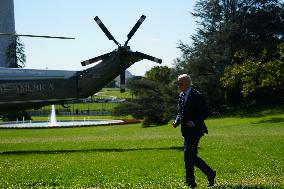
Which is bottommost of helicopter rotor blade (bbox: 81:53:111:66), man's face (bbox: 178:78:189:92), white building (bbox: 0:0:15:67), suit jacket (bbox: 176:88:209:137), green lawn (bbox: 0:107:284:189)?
green lawn (bbox: 0:107:284:189)

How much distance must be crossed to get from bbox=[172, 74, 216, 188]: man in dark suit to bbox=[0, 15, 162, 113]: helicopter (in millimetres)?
17441

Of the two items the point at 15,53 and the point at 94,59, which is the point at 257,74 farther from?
the point at 15,53

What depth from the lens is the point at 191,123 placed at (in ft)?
30.9

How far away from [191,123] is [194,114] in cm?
26

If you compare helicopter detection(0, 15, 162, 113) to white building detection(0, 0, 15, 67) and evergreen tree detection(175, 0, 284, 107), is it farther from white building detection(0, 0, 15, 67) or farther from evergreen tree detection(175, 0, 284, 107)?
white building detection(0, 0, 15, 67)

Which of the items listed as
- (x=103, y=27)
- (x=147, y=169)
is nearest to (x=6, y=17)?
(x=103, y=27)

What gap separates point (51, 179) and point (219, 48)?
48.2m

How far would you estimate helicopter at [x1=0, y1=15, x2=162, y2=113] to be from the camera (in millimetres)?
25656

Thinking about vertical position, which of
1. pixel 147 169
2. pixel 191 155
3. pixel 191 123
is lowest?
pixel 147 169

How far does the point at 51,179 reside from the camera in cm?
1195

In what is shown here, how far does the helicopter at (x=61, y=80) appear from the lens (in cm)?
2566

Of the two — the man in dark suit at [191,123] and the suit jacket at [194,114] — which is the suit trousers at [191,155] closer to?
the man in dark suit at [191,123]

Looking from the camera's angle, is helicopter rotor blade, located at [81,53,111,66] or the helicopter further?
helicopter rotor blade, located at [81,53,111,66]

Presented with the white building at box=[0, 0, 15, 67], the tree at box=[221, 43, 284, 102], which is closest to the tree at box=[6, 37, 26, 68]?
the white building at box=[0, 0, 15, 67]
